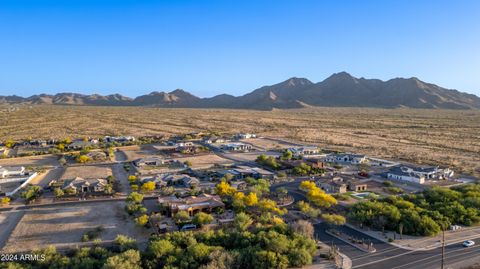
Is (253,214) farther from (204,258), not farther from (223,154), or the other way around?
(223,154)

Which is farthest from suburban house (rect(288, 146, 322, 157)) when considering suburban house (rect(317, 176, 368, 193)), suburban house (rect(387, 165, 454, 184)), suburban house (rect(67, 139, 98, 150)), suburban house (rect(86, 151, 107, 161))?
suburban house (rect(67, 139, 98, 150))

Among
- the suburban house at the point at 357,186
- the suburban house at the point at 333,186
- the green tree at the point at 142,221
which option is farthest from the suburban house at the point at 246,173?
the green tree at the point at 142,221

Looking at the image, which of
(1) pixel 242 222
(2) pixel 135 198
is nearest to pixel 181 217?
(1) pixel 242 222

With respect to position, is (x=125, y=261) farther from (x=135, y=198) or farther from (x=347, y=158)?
(x=347, y=158)

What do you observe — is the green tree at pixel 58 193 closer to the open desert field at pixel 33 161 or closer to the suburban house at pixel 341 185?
the open desert field at pixel 33 161

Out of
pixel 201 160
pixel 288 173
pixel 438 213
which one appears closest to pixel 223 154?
pixel 201 160

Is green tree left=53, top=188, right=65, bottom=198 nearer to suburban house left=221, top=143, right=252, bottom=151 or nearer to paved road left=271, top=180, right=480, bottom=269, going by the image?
paved road left=271, top=180, right=480, bottom=269
